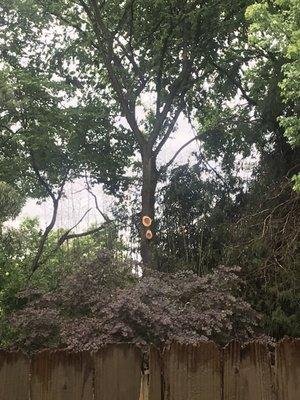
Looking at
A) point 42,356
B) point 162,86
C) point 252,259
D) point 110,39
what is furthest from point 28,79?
point 42,356

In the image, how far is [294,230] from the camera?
25.1ft

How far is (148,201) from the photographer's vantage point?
1028 centimetres

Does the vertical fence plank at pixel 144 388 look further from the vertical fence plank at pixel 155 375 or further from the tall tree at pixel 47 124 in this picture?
the tall tree at pixel 47 124

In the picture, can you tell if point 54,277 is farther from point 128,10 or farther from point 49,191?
point 128,10

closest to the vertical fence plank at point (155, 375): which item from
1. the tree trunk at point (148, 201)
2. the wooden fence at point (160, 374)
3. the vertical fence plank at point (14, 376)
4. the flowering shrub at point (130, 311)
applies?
the wooden fence at point (160, 374)

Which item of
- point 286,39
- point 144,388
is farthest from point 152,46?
point 144,388

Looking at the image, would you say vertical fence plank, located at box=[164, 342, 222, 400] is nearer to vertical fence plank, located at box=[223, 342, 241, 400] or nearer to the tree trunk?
vertical fence plank, located at box=[223, 342, 241, 400]

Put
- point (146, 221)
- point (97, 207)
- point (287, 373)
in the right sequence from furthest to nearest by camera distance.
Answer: point (97, 207) < point (146, 221) < point (287, 373)

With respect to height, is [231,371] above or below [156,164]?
below

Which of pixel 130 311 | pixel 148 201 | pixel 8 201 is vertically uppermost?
pixel 8 201

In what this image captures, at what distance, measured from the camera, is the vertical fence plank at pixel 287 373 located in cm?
177

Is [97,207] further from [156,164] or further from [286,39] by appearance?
[286,39]

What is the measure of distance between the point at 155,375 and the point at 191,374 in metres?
0.12

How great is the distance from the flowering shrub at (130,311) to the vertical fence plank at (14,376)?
2587 mm
